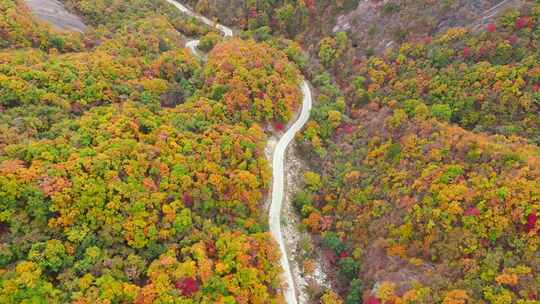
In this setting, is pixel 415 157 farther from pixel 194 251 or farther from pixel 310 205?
pixel 194 251

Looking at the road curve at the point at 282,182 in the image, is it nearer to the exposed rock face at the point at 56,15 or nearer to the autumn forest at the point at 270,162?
the autumn forest at the point at 270,162

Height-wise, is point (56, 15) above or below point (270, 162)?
above

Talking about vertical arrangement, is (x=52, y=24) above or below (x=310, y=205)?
above

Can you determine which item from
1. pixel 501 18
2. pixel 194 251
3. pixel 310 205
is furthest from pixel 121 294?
pixel 501 18

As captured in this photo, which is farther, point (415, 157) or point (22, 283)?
point (415, 157)

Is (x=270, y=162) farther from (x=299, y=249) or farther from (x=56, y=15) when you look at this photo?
(x=56, y=15)

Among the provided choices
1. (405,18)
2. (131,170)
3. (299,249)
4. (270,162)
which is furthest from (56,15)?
(405,18)

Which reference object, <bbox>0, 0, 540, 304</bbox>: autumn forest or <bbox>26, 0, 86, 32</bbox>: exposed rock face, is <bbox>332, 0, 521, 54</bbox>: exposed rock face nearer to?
<bbox>0, 0, 540, 304</bbox>: autumn forest

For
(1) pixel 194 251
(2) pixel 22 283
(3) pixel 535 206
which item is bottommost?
(3) pixel 535 206
